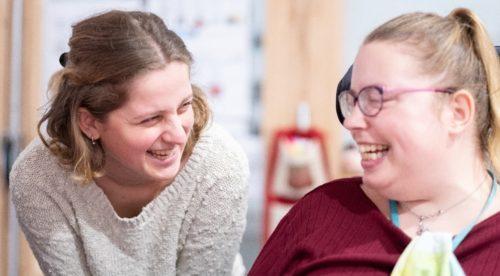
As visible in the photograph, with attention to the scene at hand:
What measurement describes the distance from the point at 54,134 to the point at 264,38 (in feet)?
5.23

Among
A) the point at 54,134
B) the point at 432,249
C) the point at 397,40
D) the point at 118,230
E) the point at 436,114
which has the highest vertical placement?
the point at 397,40

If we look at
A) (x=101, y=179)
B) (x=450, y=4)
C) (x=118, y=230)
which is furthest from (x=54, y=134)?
(x=450, y=4)

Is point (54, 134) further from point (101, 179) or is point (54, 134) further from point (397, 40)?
point (397, 40)

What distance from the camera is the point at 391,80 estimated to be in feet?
4.35

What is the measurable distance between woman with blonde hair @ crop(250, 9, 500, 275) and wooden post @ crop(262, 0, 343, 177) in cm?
Result: 174

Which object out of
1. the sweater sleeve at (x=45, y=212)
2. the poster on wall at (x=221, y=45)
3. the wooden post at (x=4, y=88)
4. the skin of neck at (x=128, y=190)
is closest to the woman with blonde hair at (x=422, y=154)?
the skin of neck at (x=128, y=190)

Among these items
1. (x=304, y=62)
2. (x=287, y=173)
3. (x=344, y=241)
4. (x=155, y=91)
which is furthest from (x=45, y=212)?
(x=304, y=62)

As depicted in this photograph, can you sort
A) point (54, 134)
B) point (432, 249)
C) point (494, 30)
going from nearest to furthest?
point (432, 249) < point (54, 134) < point (494, 30)

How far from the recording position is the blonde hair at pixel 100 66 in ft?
5.21

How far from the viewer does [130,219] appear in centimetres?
178

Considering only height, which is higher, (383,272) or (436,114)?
(436,114)

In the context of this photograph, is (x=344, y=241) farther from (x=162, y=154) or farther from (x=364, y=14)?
(x=364, y=14)

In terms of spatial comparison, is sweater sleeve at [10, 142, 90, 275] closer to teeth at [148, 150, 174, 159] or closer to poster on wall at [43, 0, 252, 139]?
teeth at [148, 150, 174, 159]

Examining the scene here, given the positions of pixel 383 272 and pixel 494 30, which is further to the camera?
pixel 494 30
